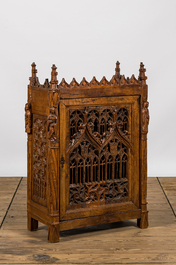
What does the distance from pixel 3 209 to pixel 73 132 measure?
1.42 metres

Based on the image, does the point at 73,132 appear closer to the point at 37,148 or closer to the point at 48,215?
the point at 37,148

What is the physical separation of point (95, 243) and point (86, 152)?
2.42ft

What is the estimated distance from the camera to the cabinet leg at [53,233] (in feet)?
14.3

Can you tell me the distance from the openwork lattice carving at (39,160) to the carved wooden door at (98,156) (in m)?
0.17

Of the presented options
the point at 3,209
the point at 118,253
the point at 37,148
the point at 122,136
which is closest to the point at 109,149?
the point at 122,136

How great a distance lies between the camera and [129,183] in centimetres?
469

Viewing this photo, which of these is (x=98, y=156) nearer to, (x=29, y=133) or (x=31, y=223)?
(x=29, y=133)

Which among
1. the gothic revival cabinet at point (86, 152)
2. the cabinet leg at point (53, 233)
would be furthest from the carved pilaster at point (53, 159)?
the cabinet leg at point (53, 233)

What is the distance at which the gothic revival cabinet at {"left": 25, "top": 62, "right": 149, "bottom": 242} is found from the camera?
4.32 m

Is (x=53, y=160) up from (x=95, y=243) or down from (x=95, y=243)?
up

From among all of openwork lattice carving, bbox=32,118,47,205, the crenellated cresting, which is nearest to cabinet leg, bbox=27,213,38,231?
openwork lattice carving, bbox=32,118,47,205

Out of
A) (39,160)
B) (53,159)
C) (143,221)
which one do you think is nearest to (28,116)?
(39,160)

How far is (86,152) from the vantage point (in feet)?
14.7

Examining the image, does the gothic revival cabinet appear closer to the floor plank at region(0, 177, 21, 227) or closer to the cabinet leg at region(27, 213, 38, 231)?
the cabinet leg at region(27, 213, 38, 231)
